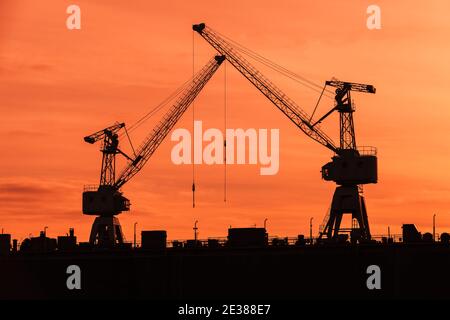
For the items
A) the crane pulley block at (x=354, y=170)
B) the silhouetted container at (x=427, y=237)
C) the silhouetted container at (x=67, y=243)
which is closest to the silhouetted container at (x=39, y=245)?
the silhouetted container at (x=67, y=243)

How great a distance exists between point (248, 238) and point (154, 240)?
15191mm

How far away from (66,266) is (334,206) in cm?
4471

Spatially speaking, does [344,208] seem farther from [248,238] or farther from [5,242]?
[5,242]

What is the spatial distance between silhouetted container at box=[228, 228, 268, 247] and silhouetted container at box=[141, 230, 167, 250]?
1059 cm

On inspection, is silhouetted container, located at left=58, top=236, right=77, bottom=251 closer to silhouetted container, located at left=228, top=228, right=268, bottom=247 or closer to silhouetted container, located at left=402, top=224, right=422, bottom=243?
silhouetted container, located at left=228, top=228, right=268, bottom=247

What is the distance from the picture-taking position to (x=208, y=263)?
18412 cm

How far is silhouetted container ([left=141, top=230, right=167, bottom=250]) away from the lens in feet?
614

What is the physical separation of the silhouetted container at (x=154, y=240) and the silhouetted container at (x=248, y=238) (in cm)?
1059

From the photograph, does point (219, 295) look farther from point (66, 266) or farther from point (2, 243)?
point (2, 243)

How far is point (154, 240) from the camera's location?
188000 mm

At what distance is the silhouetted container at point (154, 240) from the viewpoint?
18712cm

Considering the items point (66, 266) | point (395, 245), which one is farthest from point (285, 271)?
point (66, 266)

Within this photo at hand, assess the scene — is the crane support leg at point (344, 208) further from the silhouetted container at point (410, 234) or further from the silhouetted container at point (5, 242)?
the silhouetted container at point (5, 242)

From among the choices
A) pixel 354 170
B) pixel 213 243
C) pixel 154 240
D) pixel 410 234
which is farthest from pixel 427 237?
pixel 154 240
